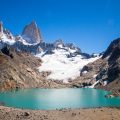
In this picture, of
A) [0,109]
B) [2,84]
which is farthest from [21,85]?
[0,109]

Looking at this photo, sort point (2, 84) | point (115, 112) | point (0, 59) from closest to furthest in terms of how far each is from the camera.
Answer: point (115, 112) < point (2, 84) < point (0, 59)

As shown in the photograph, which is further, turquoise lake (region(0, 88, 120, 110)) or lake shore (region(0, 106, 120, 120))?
turquoise lake (region(0, 88, 120, 110))

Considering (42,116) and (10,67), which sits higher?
(10,67)

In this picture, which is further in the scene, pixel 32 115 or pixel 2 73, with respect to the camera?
pixel 2 73

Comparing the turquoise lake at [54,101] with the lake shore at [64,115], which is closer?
the lake shore at [64,115]

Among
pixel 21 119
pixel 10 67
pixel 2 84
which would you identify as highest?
pixel 10 67

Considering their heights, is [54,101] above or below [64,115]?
above

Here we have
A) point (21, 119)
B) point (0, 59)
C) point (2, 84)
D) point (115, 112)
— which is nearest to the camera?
point (21, 119)

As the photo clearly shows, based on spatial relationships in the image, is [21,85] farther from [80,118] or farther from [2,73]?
[80,118]

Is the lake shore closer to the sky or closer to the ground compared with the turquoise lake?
closer to the ground

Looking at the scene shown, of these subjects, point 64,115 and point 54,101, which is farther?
point 54,101

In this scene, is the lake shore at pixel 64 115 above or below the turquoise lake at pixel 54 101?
below
